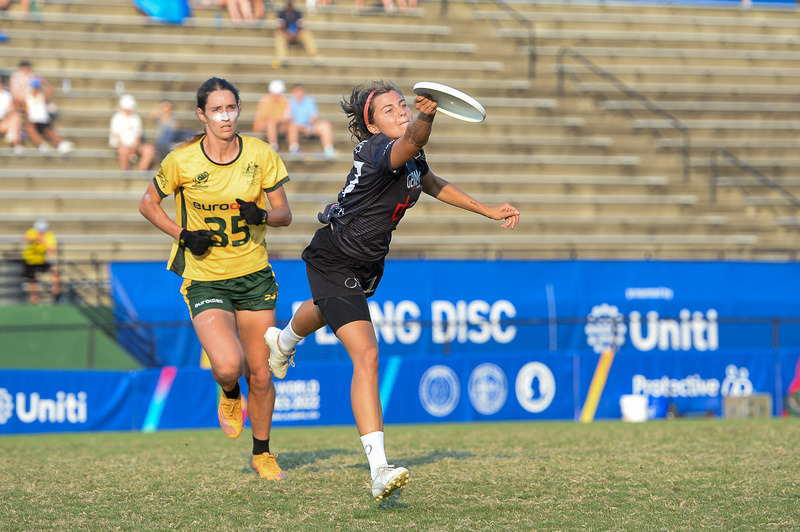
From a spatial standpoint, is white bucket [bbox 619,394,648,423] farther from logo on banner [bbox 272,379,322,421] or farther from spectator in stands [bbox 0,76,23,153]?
spectator in stands [bbox 0,76,23,153]

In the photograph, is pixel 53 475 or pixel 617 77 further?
pixel 617 77

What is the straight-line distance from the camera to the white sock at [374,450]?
16.0ft

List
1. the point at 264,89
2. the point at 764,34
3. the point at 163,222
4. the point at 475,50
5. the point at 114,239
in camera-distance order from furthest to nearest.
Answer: the point at 764,34, the point at 475,50, the point at 264,89, the point at 114,239, the point at 163,222

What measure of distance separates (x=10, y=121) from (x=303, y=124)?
5826 mm

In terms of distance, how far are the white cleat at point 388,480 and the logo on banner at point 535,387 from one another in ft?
28.9

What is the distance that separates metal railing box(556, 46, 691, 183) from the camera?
22.4 meters

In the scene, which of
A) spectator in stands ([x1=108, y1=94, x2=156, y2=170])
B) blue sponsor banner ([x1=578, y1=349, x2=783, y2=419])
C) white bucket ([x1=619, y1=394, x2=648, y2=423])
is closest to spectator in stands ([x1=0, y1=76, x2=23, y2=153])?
spectator in stands ([x1=108, y1=94, x2=156, y2=170])

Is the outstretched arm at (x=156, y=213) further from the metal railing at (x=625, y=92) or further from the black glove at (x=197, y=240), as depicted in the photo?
the metal railing at (x=625, y=92)

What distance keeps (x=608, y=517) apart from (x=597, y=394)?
9034mm

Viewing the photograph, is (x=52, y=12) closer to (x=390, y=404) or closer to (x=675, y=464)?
(x=390, y=404)

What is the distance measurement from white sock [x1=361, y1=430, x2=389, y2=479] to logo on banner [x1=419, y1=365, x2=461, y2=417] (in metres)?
8.21

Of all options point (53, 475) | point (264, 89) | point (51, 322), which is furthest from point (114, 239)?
point (53, 475)

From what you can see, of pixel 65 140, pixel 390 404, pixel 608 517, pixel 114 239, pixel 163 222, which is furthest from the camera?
pixel 65 140

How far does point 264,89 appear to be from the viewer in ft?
70.1
